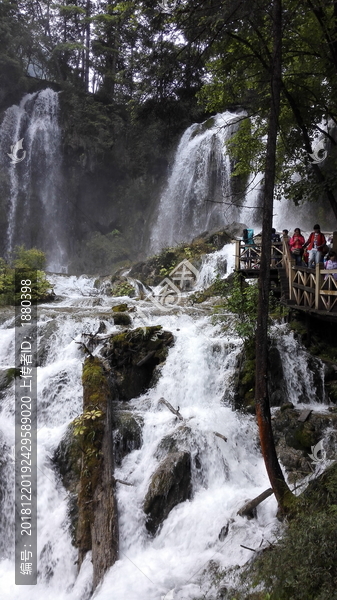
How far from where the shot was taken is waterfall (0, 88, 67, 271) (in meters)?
28.5

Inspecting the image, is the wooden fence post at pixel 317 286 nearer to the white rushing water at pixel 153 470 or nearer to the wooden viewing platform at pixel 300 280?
the wooden viewing platform at pixel 300 280

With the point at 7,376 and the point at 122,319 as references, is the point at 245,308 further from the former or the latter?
the point at 7,376

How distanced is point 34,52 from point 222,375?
32.4 m

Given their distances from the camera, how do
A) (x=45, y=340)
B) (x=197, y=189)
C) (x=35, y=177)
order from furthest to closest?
1. (x=35, y=177)
2. (x=197, y=189)
3. (x=45, y=340)

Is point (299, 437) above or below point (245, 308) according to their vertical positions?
below

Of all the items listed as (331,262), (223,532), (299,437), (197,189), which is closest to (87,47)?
(197,189)

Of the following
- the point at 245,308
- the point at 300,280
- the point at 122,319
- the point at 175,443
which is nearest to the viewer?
the point at 175,443

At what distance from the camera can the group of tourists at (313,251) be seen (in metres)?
9.11

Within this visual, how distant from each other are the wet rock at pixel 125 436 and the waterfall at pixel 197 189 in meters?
15.8

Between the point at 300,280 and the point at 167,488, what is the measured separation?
18.8 ft

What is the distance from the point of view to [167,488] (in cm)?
712

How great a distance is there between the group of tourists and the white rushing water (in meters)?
2.85

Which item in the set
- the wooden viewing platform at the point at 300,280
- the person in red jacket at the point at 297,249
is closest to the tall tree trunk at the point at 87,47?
the wooden viewing platform at the point at 300,280

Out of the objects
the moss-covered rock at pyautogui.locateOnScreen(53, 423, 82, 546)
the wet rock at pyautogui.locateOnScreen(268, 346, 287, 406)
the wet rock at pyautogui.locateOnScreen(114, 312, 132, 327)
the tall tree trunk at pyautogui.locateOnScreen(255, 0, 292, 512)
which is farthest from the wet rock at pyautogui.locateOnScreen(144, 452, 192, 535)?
the wet rock at pyautogui.locateOnScreen(114, 312, 132, 327)
